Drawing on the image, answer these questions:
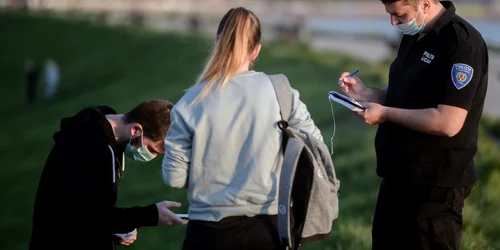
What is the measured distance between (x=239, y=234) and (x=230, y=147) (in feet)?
1.16

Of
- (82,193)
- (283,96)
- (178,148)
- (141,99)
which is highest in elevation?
(283,96)

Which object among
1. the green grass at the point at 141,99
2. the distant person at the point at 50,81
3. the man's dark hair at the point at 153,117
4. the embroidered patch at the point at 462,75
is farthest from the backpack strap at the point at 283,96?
the distant person at the point at 50,81

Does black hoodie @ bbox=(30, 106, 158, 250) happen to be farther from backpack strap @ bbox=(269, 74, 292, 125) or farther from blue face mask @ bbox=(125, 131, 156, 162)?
backpack strap @ bbox=(269, 74, 292, 125)

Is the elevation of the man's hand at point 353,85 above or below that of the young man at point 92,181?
above

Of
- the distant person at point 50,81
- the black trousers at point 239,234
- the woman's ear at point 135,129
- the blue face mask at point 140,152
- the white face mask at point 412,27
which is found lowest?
the distant person at point 50,81

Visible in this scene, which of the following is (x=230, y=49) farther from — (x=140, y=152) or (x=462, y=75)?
(x=462, y=75)

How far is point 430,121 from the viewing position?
3.85m

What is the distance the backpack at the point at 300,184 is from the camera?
3.64 m

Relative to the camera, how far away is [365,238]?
6758 mm

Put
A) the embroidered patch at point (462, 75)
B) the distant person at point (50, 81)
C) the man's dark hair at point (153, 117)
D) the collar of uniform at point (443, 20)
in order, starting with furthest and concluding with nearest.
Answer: the distant person at point (50, 81) → the man's dark hair at point (153, 117) → the collar of uniform at point (443, 20) → the embroidered patch at point (462, 75)

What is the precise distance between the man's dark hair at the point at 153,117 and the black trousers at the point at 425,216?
1058mm

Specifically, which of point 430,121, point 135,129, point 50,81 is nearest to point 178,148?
point 135,129

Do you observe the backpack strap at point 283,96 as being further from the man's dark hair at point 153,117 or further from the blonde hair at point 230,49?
the man's dark hair at point 153,117

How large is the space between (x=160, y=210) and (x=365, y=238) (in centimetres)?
303
